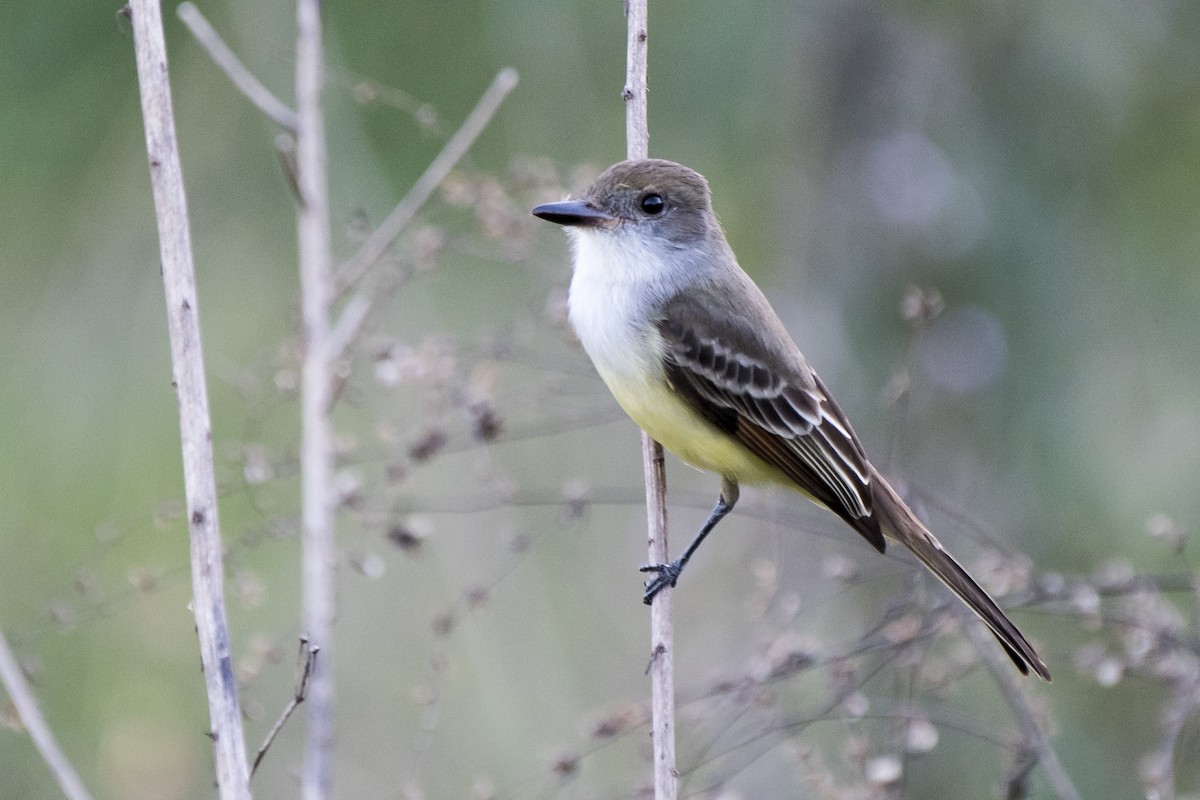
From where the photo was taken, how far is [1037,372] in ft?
16.2

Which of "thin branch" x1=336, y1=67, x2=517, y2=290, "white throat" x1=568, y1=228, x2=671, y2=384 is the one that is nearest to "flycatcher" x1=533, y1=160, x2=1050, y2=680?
"white throat" x1=568, y1=228, x2=671, y2=384

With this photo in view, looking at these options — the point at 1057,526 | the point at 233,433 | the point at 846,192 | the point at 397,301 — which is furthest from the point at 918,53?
the point at 233,433

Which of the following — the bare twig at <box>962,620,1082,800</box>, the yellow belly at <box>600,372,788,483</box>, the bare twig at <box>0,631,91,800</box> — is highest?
the yellow belly at <box>600,372,788,483</box>

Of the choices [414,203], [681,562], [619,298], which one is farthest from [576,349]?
[414,203]

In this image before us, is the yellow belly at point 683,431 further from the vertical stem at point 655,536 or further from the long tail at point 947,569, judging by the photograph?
the long tail at point 947,569

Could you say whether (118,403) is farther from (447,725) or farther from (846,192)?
(846,192)

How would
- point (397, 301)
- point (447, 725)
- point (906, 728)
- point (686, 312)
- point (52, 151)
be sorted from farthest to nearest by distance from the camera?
point (447, 725) < point (397, 301) < point (52, 151) < point (686, 312) < point (906, 728)

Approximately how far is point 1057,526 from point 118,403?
124 inches

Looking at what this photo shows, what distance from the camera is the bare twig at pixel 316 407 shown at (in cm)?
266

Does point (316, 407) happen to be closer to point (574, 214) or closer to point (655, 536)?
point (655, 536)

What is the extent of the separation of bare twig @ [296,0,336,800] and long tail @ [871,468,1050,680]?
1524 millimetres

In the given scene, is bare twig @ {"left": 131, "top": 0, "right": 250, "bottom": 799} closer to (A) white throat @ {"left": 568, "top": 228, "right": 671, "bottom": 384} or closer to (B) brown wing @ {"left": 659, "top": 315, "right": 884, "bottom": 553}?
(A) white throat @ {"left": 568, "top": 228, "right": 671, "bottom": 384}

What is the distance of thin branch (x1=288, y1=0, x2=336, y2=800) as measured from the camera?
2.66m

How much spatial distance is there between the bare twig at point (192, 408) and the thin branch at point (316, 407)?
10.3 inches
